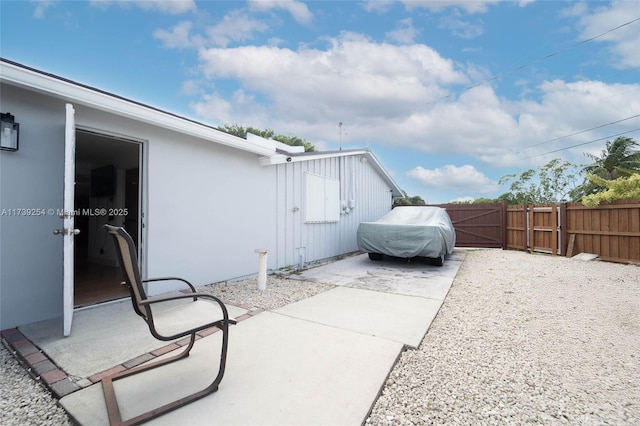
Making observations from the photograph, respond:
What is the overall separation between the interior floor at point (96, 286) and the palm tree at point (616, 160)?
2118 cm

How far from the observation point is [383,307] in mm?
3930

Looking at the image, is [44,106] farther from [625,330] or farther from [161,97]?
[625,330]

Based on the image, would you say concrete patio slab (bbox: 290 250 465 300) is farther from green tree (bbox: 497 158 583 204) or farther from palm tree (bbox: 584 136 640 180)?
palm tree (bbox: 584 136 640 180)

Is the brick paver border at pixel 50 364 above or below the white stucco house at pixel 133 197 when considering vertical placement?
below

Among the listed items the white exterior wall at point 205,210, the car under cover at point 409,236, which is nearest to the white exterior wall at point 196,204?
the white exterior wall at point 205,210

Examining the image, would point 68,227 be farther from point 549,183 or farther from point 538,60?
point 549,183

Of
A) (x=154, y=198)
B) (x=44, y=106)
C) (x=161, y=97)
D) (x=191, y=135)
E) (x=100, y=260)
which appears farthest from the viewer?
(x=100, y=260)

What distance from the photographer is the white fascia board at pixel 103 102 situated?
2766 mm

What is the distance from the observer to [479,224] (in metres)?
11.9

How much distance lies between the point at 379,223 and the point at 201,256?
172 inches

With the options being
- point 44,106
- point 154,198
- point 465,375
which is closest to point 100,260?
point 154,198

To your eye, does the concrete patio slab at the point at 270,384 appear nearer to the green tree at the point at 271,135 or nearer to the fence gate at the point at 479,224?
the fence gate at the point at 479,224

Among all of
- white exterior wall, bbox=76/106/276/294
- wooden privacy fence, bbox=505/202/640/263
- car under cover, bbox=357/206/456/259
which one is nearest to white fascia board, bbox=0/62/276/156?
white exterior wall, bbox=76/106/276/294

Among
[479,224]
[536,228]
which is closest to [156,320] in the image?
[536,228]
